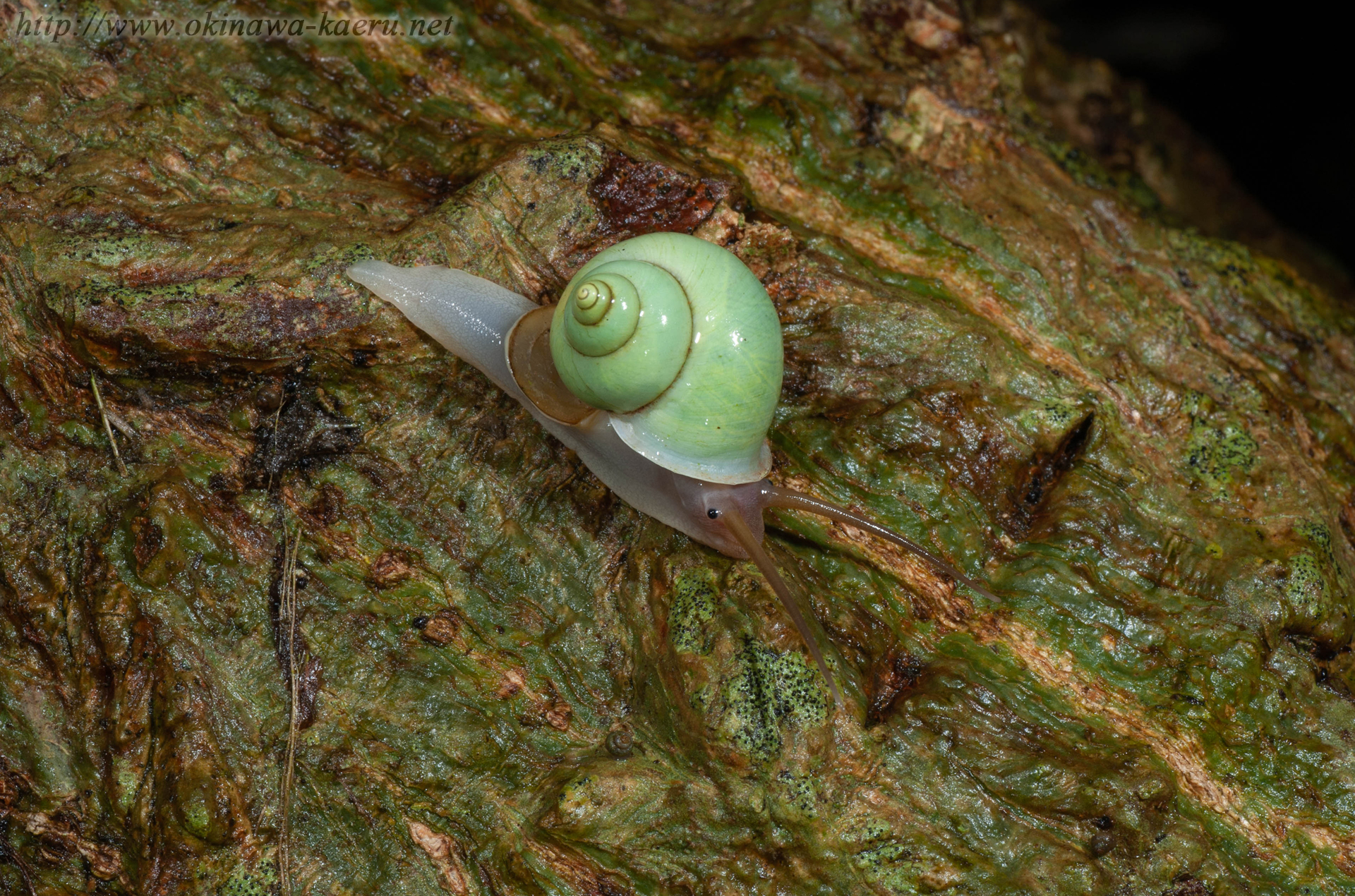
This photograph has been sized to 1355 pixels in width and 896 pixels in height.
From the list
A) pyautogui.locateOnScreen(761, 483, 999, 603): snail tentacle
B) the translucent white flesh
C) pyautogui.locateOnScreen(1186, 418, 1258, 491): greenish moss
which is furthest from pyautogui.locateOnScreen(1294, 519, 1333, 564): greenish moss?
the translucent white flesh

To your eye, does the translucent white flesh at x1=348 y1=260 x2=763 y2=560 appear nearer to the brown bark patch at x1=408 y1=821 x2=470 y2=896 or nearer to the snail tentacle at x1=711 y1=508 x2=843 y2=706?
the snail tentacle at x1=711 y1=508 x2=843 y2=706

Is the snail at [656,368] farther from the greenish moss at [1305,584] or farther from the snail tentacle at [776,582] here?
the greenish moss at [1305,584]

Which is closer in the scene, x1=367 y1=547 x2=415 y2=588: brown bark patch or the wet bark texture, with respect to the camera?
the wet bark texture

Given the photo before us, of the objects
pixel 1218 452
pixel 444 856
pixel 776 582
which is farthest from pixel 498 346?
pixel 1218 452

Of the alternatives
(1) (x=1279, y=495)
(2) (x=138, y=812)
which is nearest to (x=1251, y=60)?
(1) (x=1279, y=495)

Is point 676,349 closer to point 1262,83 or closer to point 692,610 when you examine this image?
point 692,610

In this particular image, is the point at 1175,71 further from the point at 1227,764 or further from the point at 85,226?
the point at 85,226

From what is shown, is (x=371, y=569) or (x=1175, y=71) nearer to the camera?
(x=371, y=569)

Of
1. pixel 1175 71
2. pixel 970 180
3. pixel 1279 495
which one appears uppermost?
pixel 1175 71
